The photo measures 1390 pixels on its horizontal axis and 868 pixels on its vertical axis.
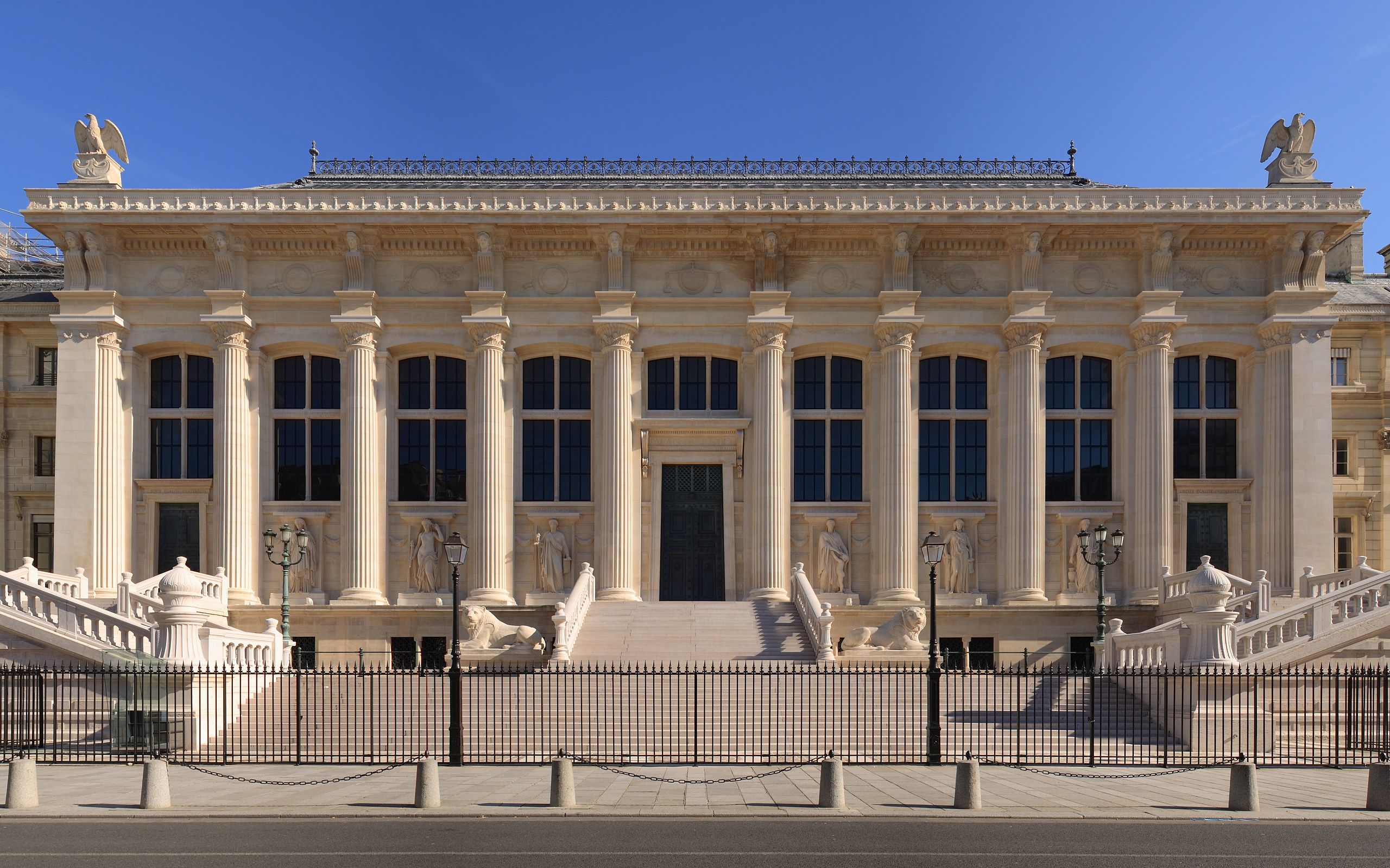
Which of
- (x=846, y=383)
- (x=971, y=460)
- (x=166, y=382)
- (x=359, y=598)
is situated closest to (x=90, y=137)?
(x=166, y=382)

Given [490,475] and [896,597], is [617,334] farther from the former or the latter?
[896,597]

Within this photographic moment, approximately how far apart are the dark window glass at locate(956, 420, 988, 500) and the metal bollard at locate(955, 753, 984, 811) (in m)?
19.9

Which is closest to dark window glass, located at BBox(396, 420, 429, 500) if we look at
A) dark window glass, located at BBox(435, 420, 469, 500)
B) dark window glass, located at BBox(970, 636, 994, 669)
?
dark window glass, located at BBox(435, 420, 469, 500)

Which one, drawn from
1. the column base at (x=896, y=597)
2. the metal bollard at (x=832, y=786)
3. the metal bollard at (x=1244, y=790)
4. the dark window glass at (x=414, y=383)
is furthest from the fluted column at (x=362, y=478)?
the metal bollard at (x=1244, y=790)

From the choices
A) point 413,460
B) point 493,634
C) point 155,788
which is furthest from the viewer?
point 413,460

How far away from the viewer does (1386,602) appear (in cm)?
2397

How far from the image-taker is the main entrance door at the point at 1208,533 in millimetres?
33688

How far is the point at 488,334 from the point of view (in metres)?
33.2

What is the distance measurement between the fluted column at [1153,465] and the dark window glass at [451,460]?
64.9 feet

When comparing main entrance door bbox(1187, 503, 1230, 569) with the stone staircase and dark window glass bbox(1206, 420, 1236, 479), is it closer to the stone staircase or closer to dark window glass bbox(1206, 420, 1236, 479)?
dark window glass bbox(1206, 420, 1236, 479)

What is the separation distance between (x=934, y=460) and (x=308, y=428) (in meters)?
18.9

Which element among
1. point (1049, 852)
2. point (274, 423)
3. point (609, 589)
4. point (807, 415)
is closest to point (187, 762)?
point (1049, 852)

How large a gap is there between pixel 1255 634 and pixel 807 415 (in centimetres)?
1414

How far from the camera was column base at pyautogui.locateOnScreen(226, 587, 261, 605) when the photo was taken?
32.0 m
